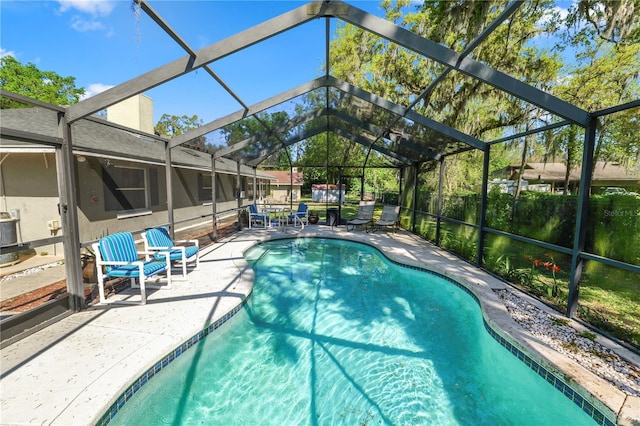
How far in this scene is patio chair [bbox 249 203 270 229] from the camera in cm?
1026

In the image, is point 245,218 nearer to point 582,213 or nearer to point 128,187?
point 128,187

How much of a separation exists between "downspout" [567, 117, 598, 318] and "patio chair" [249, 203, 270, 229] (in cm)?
855

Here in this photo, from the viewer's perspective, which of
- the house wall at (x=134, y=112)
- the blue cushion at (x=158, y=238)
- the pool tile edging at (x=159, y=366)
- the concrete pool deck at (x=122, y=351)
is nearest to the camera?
the concrete pool deck at (x=122, y=351)

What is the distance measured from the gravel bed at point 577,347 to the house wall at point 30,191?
29.1 feet

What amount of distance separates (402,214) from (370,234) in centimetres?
308

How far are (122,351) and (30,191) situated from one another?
5673 millimetres

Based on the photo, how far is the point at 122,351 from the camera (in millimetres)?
2678

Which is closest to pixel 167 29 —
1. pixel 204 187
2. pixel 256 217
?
pixel 256 217

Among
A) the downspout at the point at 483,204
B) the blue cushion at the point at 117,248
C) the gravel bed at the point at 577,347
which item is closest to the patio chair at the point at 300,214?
the downspout at the point at 483,204

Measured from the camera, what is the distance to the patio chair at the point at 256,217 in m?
10.3

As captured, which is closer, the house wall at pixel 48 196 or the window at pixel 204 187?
the house wall at pixel 48 196

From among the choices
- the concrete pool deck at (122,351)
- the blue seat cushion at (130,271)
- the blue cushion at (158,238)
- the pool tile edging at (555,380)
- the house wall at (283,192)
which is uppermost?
the house wall at (283,192)

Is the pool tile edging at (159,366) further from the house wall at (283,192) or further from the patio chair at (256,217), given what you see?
the house wall at (283,192)

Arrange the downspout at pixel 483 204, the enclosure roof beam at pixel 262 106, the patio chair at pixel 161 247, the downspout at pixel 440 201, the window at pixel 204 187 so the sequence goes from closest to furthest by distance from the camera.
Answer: the patio chair at pixel 161 247
the downspout at pixel 483 204
the enclosure roof beam at pixel 262 106
the downspout at pixel 440 201
the window at pixel 204 187
